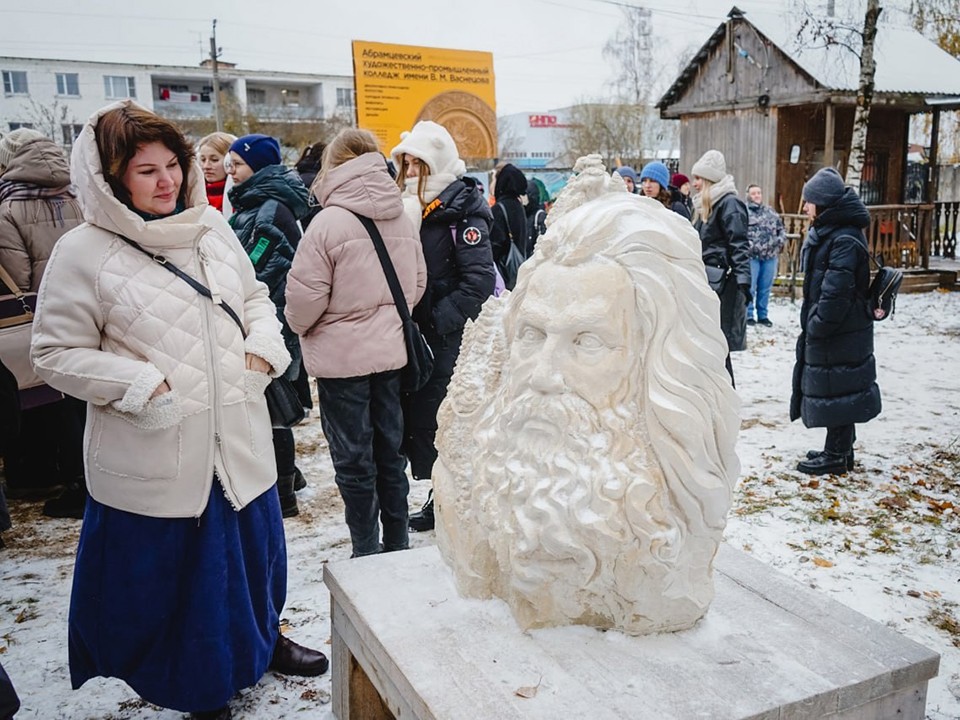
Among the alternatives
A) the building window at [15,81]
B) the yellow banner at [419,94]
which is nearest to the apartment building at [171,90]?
the building window at [15,81]

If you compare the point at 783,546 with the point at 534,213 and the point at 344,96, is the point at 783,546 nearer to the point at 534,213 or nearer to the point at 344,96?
the point at 534,213

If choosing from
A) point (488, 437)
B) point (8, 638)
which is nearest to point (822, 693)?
point (488, 437)

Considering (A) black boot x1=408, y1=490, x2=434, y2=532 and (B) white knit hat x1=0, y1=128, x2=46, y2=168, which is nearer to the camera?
(A) black boot x1=408, y1=490, x2=434, y2=532

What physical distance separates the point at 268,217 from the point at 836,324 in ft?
11.4

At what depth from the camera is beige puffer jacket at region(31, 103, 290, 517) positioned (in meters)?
2.51

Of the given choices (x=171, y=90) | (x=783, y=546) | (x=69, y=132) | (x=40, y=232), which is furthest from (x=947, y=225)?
(x=171, y=90)

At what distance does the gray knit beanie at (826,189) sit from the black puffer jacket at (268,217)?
310 cm

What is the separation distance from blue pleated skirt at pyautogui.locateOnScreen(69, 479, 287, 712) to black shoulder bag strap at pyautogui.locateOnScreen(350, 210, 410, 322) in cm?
124

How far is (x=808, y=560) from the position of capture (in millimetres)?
4086

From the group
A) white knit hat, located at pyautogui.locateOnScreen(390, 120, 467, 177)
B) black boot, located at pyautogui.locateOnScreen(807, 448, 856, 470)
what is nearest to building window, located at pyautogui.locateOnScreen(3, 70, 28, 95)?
white knit hat, located at pyautogui.locateOnScreen(390, 120, 467, 177)

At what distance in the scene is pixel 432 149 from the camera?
4133 mm

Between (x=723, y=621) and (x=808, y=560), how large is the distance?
180 cm

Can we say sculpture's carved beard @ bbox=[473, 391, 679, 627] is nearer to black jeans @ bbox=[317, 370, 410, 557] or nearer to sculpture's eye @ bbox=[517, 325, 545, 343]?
sculpture's eye @ bbox=[517, 325, 545, 343]

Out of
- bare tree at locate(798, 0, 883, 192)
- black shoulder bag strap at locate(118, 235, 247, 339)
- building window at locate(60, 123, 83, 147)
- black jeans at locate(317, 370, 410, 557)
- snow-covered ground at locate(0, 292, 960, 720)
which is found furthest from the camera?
building window at locate(60, 123, 83, 147)
